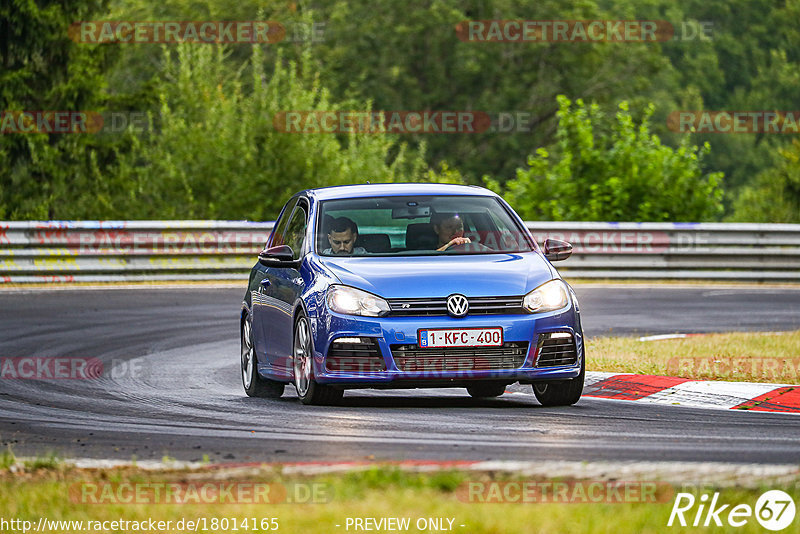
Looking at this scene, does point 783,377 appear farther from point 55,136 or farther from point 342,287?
point 55,136

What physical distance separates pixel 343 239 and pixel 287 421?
192 centimetres

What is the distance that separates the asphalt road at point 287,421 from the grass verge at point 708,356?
1490 mm

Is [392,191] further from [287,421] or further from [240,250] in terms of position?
[240,250]

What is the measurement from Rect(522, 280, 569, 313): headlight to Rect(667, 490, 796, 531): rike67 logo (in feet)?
12.1

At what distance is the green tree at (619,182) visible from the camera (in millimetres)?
29703

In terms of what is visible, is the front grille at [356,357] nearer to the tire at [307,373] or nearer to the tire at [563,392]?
the tire at [307,373]

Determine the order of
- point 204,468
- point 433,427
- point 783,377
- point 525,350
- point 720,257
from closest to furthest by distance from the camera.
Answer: point 204,468, point 433,427, point 525,350, point 783,377, point 720,257

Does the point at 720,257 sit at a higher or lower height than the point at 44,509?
lower

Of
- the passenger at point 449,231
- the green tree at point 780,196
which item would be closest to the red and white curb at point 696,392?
the passenger at point 449,231

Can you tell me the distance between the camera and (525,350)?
952cm

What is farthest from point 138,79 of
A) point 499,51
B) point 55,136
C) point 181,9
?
point 55,136

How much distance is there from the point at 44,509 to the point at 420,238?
16.4 ft

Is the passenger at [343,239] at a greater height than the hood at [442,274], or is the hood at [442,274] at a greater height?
the passenger at [343,239]

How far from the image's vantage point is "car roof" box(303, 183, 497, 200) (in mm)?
11070
